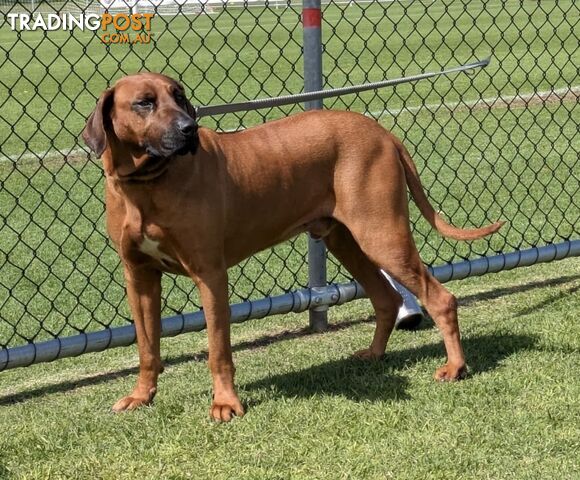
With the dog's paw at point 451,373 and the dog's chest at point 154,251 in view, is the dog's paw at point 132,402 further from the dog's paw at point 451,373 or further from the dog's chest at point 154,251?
the dog's paw at point 451,373

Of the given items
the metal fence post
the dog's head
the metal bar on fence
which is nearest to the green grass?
the metal bar on fence

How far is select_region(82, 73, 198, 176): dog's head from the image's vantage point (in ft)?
13.1

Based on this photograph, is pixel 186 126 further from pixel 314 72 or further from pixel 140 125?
pixel 314 72

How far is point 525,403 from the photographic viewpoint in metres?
4.50

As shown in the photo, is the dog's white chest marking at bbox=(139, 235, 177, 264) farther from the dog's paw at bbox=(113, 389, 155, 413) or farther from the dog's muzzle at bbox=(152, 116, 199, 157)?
the dog's paw at bbox=(113, 389, 155, 413)

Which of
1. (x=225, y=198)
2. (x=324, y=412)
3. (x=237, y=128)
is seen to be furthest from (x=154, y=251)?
(x=237, y=128)

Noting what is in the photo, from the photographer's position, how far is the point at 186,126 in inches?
157

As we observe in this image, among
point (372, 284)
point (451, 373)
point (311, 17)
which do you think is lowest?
point (451, 373)

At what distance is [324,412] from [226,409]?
0.40 metres

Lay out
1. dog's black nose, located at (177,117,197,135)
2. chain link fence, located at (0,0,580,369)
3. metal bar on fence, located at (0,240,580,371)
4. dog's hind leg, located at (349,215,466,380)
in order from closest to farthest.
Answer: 1. dog's black nose, located at (177,117,197,135)
2. dog's hind leg, located at (349,215,466,380)
3. metal bar on fence, located at (0,240,580,371)
4. chain link fence, located at (0,0,580,369)

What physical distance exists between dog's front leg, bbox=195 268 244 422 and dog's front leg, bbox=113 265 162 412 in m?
0.32

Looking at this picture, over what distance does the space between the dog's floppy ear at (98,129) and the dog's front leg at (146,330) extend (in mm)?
716

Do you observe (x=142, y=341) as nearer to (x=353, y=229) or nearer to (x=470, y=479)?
(x=353, y=229)

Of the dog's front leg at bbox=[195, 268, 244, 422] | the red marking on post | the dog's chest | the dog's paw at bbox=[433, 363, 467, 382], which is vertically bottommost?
the dog's paw at bbox=[433, 363, 467, 382]
